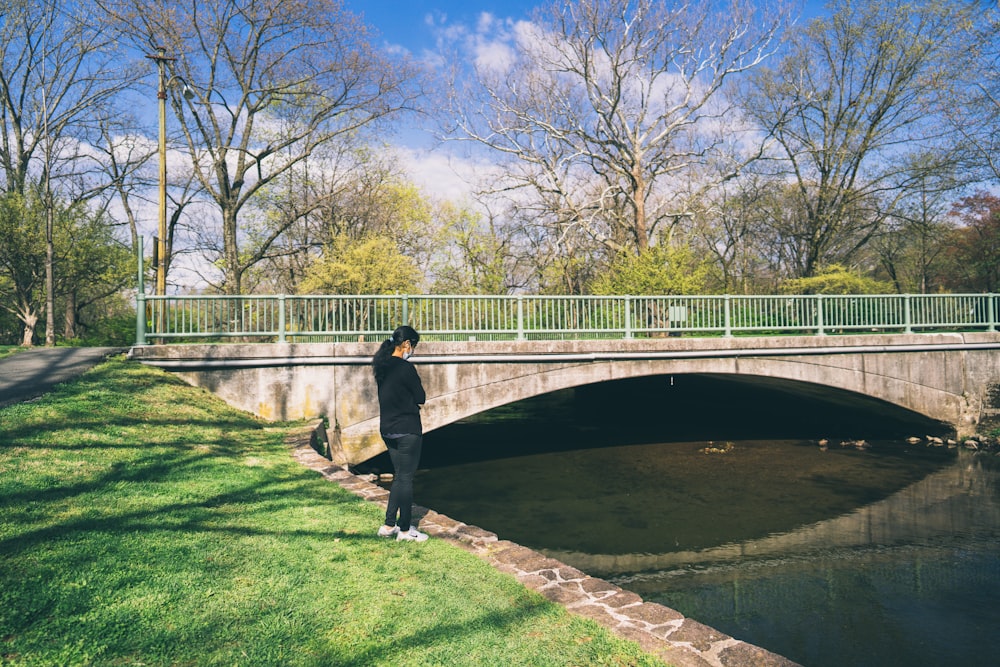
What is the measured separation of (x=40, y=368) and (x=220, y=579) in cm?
800

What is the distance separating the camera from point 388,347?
500cm

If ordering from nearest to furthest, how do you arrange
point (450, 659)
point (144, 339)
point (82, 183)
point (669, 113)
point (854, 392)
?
1. point (450, 659)
2. point (144, 339)
3. point (854, 392)
4. point (669, 113)
5. point (82, 183)

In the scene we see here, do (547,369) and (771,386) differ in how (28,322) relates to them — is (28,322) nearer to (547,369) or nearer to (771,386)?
(547,369)

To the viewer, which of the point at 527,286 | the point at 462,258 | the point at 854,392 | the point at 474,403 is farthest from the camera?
the point at 527,286

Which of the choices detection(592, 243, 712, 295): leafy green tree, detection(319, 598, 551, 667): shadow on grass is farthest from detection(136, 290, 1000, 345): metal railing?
detection(319, 598, 551, 667): shadow on grass

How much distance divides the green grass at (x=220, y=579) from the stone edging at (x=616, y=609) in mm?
162

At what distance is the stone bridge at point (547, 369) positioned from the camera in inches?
395

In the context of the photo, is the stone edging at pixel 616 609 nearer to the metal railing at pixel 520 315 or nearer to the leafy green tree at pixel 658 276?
the metal railing at pixel 520 315

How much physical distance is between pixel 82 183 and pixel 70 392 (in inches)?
944

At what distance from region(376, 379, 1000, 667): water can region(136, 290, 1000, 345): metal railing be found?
3.09 m

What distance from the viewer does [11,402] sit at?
691 cm

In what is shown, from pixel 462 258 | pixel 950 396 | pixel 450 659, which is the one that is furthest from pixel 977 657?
pixel 462 258

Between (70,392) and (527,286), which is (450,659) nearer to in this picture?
(70,392)

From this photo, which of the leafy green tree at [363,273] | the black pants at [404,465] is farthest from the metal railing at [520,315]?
the leafy green tree at [363,273]
